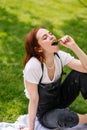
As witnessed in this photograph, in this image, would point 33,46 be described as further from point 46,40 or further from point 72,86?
point 72,86

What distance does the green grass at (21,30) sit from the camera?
4.24 meters

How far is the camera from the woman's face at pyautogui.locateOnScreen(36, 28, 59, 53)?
Result: 3.17 m

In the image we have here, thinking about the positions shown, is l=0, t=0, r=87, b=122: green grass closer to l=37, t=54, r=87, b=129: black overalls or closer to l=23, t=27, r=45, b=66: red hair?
l=37, t=54, r=87, b=129: black overalls

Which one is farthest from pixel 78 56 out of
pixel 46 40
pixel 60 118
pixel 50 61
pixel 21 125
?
pixel 21 125

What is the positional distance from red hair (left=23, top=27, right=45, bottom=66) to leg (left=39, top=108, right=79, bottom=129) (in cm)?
55

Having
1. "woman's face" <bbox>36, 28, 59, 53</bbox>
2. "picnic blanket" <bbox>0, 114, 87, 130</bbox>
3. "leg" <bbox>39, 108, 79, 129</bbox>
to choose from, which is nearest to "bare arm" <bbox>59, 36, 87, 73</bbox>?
"woman's face" <bbox>36, 28, 59, 53</bbox>

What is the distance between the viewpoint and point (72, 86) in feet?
11.7

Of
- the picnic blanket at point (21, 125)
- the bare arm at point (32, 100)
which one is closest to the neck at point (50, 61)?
the bare arm at point (32, 100)

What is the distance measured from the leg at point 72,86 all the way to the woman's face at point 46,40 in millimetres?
469

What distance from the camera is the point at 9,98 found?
14.2ft

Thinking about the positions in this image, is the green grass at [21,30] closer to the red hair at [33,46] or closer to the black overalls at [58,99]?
the black overalls at [58,99]

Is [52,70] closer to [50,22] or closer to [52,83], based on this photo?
[52,83]

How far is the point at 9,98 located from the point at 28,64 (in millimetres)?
1154

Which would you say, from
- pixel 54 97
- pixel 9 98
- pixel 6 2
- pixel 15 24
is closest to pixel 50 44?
pixel 54 97
